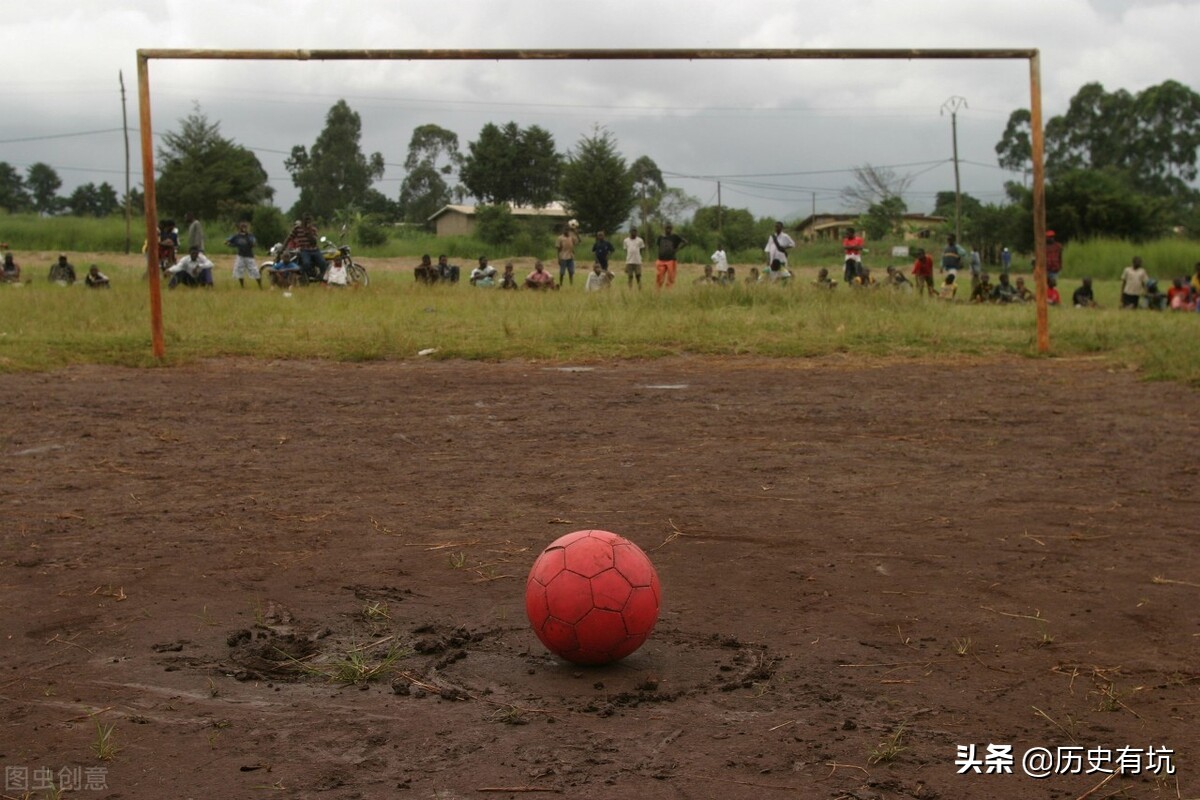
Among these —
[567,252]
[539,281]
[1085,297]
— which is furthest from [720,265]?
[1085,297]

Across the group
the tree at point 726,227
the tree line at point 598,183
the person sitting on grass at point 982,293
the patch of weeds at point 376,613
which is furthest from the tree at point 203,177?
the patch of weeds at point 376,613

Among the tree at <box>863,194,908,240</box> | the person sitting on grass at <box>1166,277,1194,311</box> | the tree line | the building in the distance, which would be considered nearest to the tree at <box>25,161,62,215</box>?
the tree line

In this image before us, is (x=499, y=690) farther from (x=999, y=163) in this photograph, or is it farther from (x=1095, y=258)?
(x=999, y=163)

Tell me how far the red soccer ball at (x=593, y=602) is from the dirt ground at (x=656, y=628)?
0.12 meters

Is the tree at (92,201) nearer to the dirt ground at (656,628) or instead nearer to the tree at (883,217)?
the tree at (883,217)

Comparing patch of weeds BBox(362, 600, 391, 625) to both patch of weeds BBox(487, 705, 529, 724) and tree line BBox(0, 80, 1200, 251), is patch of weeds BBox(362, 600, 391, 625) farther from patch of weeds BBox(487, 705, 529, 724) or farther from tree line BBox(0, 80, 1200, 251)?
tree line BBox(0, 80, 1200, 251)

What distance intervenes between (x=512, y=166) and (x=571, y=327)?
54.0 meters

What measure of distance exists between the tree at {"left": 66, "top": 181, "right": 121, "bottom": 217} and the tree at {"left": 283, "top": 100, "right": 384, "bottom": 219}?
38.5 ft

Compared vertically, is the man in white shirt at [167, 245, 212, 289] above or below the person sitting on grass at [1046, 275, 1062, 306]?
above

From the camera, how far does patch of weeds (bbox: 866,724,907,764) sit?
11.0 feet

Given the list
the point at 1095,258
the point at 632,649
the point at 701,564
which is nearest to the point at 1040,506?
the point at 701,564

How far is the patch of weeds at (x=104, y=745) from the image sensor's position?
339 cm

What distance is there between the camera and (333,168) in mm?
74625

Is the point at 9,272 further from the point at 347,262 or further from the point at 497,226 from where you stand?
the point at 497,226
